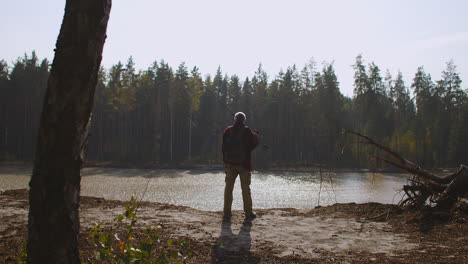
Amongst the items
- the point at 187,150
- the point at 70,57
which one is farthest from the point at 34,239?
the point at 187,150

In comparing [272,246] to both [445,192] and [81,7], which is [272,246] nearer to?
[81,7]

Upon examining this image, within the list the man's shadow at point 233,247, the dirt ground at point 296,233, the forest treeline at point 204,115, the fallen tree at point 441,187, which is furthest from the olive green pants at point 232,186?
the forest treeline at point 204,115

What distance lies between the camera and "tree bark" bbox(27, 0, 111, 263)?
2178mm

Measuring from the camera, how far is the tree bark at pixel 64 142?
218 cm

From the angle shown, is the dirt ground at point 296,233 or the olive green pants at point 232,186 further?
the olive green pants at point 232,186

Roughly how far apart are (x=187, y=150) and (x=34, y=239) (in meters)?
45.7

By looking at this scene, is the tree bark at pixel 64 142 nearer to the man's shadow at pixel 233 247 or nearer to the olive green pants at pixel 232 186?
the man's shadow at pixel 233 247

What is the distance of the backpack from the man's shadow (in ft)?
4.54

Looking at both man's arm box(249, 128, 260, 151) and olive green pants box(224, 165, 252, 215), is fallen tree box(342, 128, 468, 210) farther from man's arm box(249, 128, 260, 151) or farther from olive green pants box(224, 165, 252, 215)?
olive green pants box(224, 165, 252, 215)

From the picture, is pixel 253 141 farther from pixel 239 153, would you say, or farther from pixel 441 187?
pixel 441 187

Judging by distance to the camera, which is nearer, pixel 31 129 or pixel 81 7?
pixel 81 7

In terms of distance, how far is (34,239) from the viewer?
7.23 feet

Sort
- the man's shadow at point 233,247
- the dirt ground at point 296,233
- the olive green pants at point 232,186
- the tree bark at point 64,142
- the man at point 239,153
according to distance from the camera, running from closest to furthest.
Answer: the tree bark at point 64,142
the man's shadow at point 233,247
the dirt ground at point 296,233
the olive green pants at point 232,186
the man at point 239,153

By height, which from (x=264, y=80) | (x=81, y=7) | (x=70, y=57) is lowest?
(x=70, y=57)
